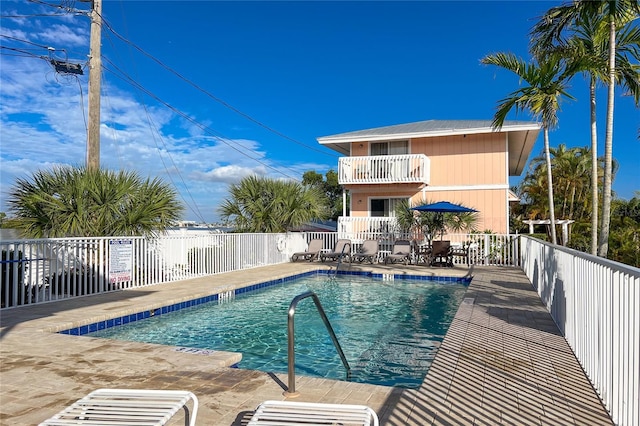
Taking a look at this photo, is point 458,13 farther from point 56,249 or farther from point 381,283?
point 56,249

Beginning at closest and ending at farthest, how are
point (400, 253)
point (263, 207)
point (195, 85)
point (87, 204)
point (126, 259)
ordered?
point (126, 259) < point (87, 204) < point (400, 253) < point (263, 207) < point (195, 85)

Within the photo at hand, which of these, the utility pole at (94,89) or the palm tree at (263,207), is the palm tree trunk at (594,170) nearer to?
the palm tree at (263,207)

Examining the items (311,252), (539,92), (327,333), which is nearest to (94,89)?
(327,333)

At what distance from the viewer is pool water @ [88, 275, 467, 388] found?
19.5 feet

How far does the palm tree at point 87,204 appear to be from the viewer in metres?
9.61

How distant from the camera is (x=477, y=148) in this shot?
19.8 metres

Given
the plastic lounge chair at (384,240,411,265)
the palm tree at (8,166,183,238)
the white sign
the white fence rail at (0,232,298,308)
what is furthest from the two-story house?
the white sign

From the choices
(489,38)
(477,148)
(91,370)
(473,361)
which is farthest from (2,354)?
(489,38)

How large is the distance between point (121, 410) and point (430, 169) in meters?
19.4

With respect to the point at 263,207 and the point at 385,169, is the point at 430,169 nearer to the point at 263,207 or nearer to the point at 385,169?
the point at 385,169

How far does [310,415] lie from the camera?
2.52 meters

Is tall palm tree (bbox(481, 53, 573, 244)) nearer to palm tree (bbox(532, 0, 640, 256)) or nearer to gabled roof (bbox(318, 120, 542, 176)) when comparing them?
palm tree (bbox(532, 0, 640, 256))

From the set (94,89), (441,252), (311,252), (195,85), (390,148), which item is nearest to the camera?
(94,89)

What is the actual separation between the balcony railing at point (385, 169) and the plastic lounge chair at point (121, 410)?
56.9ft
